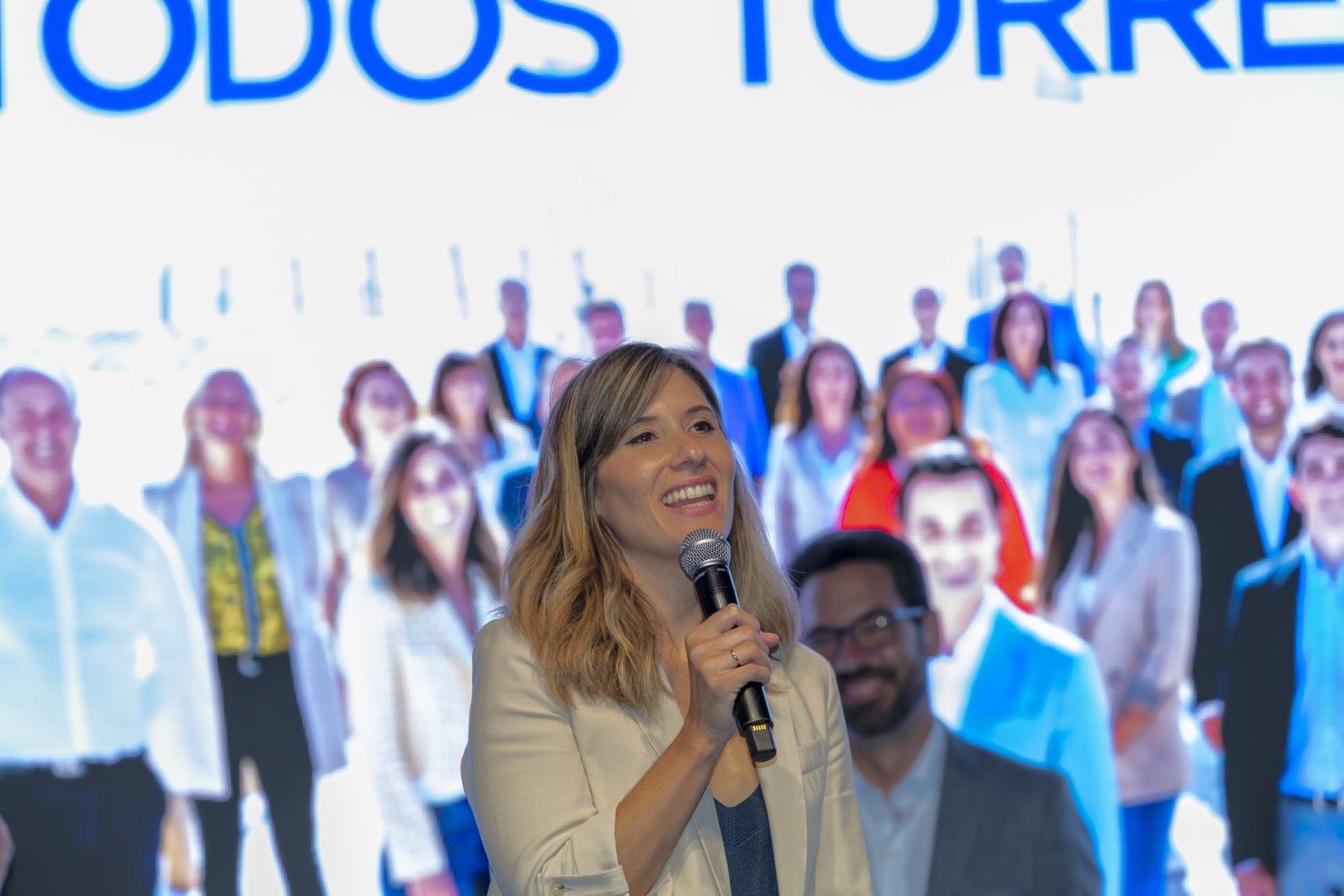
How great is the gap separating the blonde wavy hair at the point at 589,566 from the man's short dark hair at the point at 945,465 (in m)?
1.74

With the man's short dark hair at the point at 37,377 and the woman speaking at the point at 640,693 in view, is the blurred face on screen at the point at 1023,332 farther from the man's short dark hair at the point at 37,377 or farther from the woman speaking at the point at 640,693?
the man's short dark hair at the point at 37,377

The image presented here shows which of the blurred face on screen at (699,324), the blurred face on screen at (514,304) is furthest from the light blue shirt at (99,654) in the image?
the blurred face on screen at (699,324)

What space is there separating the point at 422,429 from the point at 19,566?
3.50 ft

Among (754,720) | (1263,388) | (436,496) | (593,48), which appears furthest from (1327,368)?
(754,720)

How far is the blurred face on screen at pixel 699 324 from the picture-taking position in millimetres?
3605

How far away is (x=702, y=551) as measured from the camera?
67.1 inches

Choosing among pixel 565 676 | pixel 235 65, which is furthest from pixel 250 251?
pixel 565 676

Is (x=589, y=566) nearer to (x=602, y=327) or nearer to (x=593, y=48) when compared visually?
(x=602, y=327)

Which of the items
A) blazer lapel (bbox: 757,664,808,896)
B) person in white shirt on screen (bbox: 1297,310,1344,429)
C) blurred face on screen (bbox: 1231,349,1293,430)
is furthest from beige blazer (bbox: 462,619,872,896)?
person in white shirt on screen (bbox: 1297,310,1344,429)

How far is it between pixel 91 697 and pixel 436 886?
99 cm

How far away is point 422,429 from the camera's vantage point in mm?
3590

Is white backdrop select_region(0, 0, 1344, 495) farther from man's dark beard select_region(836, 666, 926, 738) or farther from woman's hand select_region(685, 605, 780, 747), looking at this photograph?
woman's hand select_region(685, 605, 780, 747)

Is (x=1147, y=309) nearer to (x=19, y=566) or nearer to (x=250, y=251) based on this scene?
(x=250, y=251)

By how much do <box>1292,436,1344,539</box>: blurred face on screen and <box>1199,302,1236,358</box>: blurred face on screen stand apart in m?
0.34
